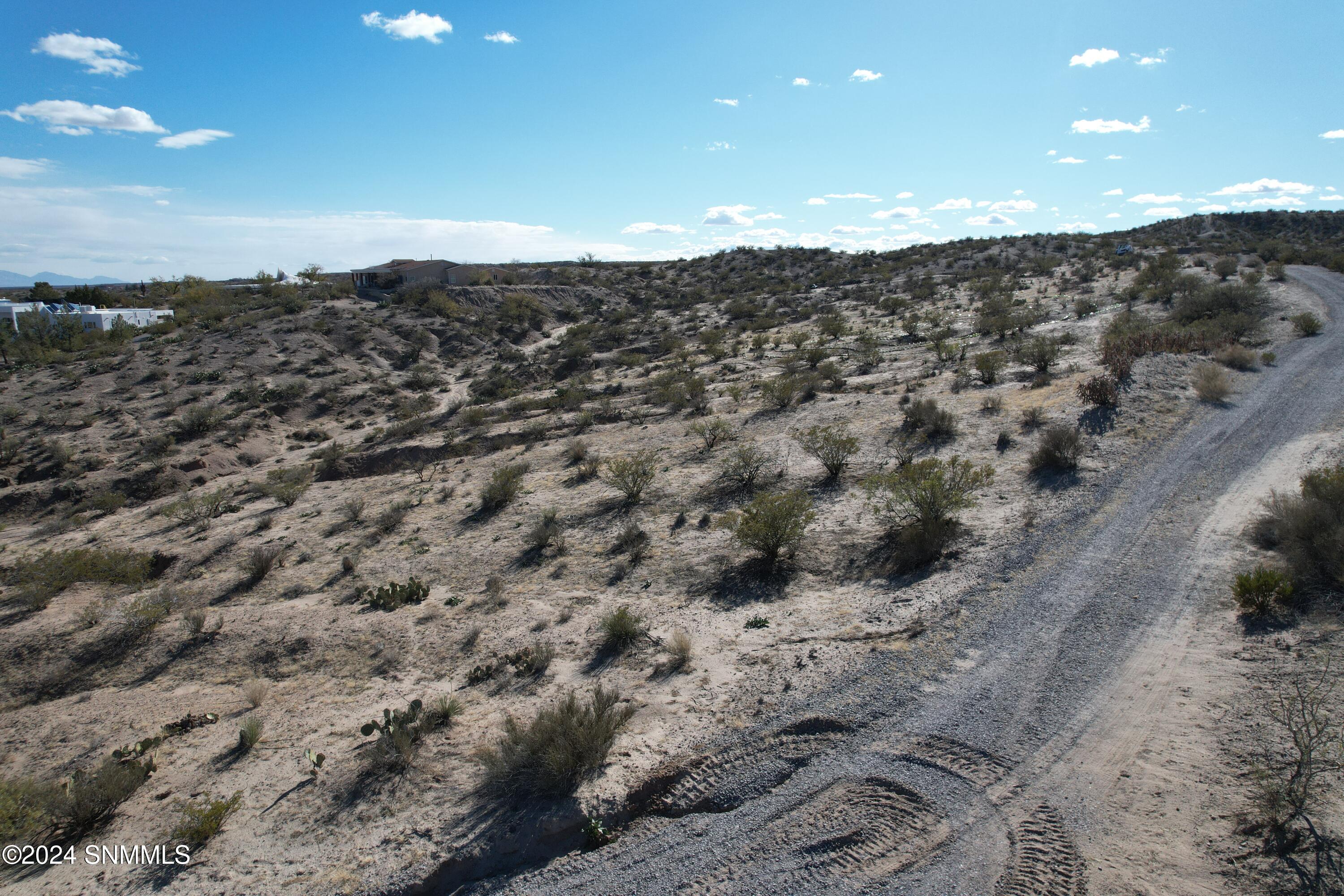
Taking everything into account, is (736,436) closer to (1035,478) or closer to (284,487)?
(1035,478)

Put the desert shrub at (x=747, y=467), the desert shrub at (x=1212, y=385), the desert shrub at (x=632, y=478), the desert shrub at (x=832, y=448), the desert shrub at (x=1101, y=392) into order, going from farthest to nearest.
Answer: the desert shrub at (x=1212, y=385) → the desert shrub at (x=1101, y=392) → the desert shrub at (x=632, y=478) → the desert shrub at (x=747, y=467) → the desert shrub at (x=832, y=448)

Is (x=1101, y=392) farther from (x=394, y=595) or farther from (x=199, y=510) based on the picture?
(x=199, y=510)

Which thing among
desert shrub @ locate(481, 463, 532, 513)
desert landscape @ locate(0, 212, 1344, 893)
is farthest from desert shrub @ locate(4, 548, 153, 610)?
desert shrub @ locate(481, 463, 532, 513)

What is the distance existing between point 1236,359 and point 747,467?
14476mm

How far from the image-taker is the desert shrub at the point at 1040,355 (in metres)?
19.1

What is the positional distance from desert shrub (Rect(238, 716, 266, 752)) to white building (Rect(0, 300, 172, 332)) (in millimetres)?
47011

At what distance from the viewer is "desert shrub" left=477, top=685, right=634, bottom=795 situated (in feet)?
19.9

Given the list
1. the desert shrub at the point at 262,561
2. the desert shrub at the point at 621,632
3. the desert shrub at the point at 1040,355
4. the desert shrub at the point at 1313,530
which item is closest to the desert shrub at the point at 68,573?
the desert shrub at the point at 262,561

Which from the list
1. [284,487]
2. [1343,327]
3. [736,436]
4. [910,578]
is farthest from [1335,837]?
[1343,327]

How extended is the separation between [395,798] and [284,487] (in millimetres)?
14314

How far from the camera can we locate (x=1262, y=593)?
720 cm

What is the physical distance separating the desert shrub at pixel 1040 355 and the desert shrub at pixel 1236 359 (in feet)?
12.9

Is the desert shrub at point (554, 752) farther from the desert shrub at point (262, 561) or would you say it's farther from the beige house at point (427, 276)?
the beige house at point (427, 276)

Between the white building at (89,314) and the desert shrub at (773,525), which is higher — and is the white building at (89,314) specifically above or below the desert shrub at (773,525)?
above
